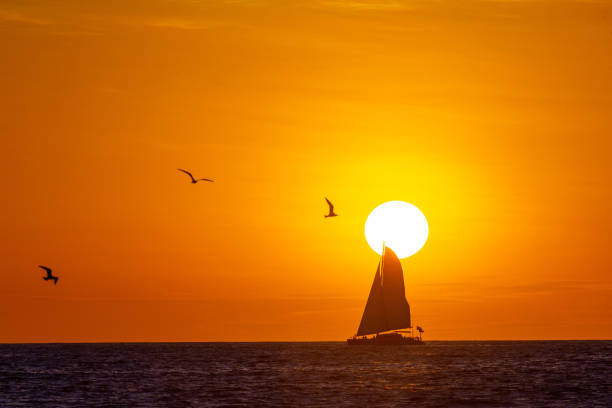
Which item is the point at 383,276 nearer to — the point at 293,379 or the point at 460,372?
the point at 460,372

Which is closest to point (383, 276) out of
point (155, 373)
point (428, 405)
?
point (155, 373)

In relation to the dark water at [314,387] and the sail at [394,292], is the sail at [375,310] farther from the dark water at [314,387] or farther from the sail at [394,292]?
the dark water at [314,387]

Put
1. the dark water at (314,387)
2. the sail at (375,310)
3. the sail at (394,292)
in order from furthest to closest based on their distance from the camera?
1. the sail at (375,310)
2. the sail at (394,292)
3. the dark water at (314,387)

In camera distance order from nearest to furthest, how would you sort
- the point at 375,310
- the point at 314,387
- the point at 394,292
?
1. the point at 314,387
2. the point at 394,292
3. the point at 375,310

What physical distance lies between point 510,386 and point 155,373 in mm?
52491

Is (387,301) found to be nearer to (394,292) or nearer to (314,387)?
(394,292)

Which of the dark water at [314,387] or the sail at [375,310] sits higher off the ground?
the sail at [375,310]

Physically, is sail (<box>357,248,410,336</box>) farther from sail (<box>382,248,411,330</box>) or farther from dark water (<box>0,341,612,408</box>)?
dark water (<box>0,341,612,408</box>)

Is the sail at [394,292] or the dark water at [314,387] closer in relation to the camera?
the dark water at [314,387]

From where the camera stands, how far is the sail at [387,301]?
189250 millimetres

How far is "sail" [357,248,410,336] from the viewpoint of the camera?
189m

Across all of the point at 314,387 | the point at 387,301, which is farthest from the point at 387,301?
the point at 314,387

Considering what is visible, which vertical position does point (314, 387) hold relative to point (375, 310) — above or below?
below

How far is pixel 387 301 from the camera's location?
192000 mm
